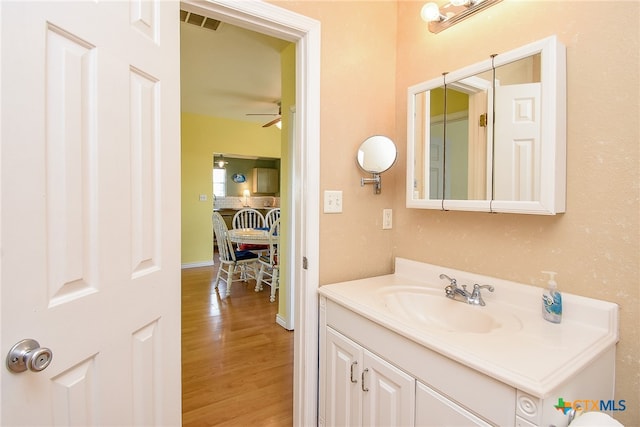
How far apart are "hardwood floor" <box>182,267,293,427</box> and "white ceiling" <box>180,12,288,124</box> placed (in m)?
2.54

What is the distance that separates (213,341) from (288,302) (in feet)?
2.28

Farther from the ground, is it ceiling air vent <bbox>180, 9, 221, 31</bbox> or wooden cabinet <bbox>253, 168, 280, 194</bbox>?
ceiling air vent <bbox>180, 9, 221, 31</bbox>

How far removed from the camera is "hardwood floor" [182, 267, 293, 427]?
181 centimetres

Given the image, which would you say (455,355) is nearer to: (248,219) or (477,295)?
(477,295)

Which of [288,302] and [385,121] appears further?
[288,302]

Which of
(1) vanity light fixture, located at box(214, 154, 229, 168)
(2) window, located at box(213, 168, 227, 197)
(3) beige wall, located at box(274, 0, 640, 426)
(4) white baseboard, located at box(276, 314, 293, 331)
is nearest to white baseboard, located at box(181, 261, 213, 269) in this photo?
(4) white baseboard, located at box(276, 314, 293, 331)

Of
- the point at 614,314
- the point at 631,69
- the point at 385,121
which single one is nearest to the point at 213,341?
the point at 385,121

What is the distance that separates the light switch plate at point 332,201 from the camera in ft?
5.07

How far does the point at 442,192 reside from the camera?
1.45 m

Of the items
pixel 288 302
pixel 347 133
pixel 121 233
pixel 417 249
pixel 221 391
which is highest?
pixel 347 133

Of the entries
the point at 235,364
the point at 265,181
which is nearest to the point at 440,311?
the point at 235,364

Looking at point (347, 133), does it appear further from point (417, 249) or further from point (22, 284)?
point (22, 284)

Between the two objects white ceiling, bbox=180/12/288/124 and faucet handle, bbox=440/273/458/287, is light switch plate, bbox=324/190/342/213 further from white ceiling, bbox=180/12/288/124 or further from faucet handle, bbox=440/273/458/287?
white ceiling, bbox=180/12/288/124

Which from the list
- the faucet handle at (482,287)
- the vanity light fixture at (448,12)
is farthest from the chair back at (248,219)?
the faucet handle at (482,287)
